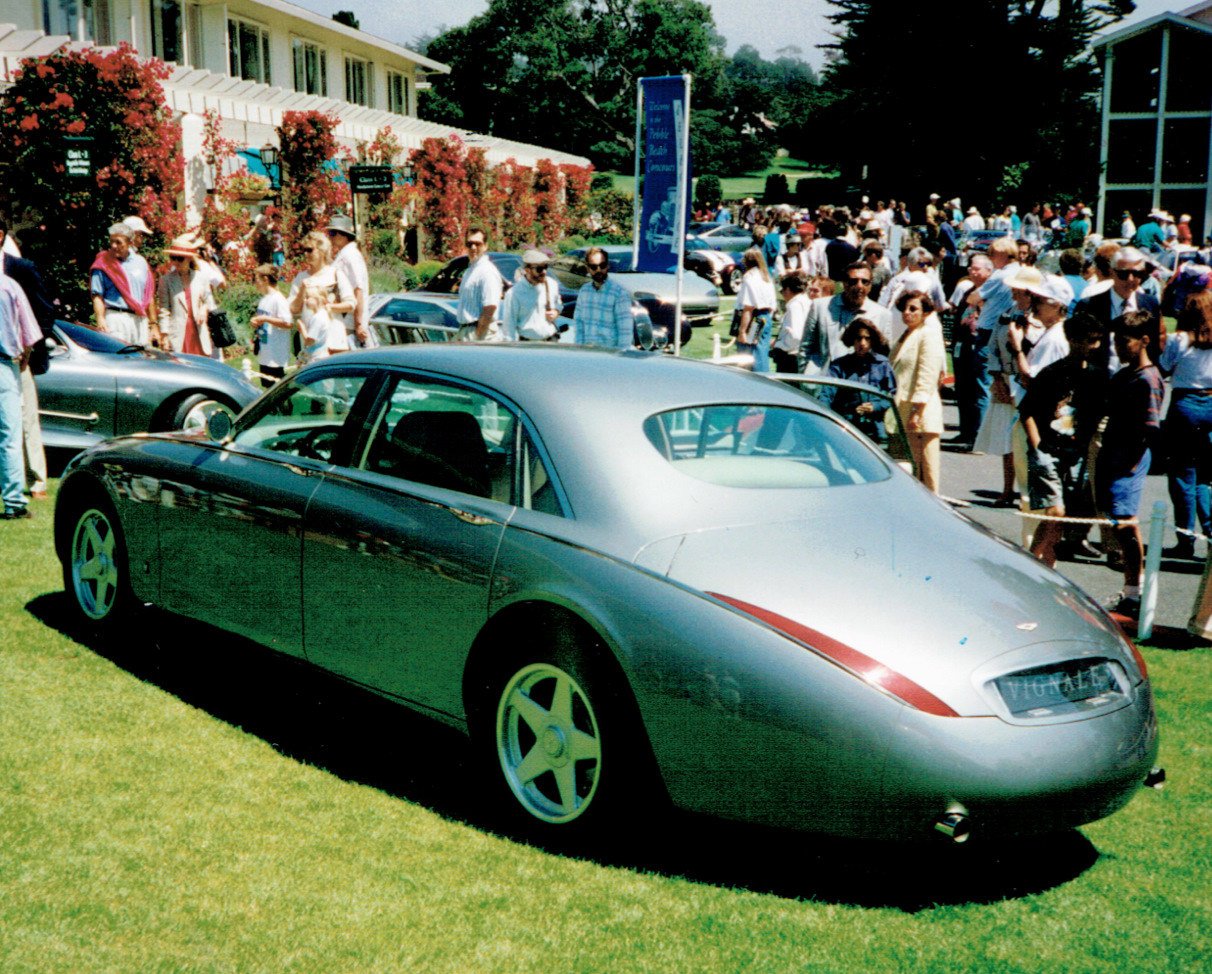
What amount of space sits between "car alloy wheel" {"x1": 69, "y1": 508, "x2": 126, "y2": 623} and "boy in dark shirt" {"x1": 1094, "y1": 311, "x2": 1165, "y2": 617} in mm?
5057

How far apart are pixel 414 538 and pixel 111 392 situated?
6.35 metres

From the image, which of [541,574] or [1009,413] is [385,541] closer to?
[541,574]

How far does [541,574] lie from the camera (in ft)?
12.8

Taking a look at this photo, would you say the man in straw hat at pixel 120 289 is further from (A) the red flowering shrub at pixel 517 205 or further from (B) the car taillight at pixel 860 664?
(A) the red flowering shrub at pixel 517 205

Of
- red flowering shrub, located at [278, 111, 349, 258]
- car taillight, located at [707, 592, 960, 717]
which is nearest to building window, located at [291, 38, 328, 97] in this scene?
red flowering shrub, located at [278, 111, 349, 258]

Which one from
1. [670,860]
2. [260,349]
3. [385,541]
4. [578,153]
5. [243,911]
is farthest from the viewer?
[578,153]

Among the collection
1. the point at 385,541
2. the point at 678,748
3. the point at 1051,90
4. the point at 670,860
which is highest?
the point at 1051,90

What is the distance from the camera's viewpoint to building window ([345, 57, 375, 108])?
41.8 m

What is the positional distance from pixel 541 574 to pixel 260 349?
26.0 ft

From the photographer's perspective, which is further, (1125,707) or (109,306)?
(109,306)

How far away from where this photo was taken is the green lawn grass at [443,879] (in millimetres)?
3330

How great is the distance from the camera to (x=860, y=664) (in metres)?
3.40

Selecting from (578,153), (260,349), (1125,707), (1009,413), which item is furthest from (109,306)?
(578,153)

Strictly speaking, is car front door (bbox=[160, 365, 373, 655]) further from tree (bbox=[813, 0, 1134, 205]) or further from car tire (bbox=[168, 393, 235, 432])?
tree (bbox=[813, 0, 1134, 205])
